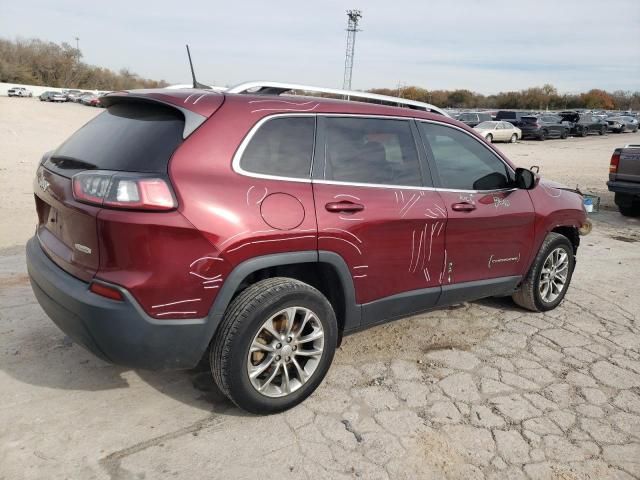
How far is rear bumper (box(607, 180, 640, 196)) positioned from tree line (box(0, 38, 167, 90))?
308 ft

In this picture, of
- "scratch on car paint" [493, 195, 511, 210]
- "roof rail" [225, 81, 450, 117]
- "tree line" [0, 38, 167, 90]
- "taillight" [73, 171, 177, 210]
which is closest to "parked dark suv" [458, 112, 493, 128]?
"scratch on car paint" [493, 195, 511, 210]

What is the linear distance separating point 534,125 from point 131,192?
33.1 m

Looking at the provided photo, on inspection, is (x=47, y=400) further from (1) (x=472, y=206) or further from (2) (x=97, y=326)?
(1) (x=472, y=206)

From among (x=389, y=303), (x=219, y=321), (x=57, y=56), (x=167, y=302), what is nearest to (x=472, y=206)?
(x=389, y=303)

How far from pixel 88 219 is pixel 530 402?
2745mm

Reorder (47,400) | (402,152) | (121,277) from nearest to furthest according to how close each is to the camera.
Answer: (121,277) < (47,400) < (402,152)

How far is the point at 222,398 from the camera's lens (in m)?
3.09

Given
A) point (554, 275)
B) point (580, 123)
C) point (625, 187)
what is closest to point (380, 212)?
point (554, 275)

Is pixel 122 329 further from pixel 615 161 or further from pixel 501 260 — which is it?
pixel 615 161

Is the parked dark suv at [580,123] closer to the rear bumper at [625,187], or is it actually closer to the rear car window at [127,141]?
the rear bumper at [625,187]

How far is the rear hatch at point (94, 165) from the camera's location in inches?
98.3

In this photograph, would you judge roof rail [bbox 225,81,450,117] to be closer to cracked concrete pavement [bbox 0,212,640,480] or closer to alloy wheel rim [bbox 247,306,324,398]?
alloy wheel rim [bbox 247,306,324,398]

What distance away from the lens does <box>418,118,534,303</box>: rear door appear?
11.8 feet

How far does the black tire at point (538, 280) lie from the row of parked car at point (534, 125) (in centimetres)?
2154
